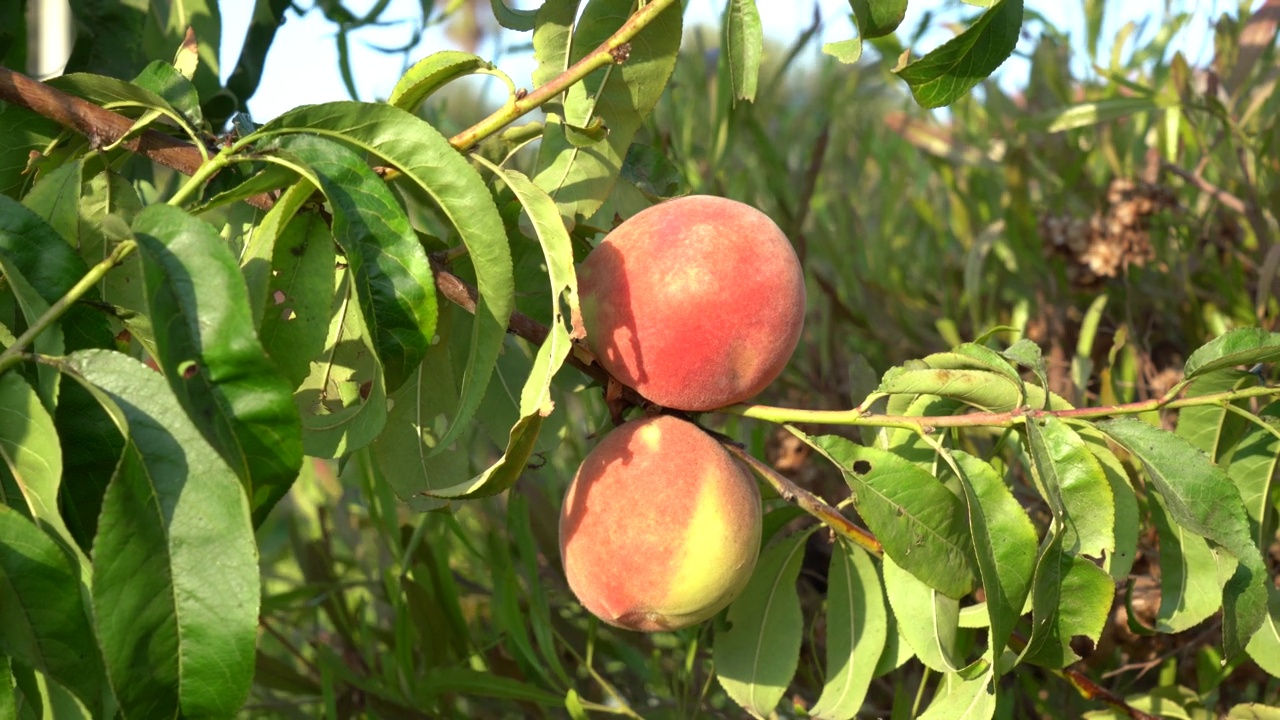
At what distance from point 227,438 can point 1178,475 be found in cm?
69

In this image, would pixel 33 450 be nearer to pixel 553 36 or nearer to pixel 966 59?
pixel 553 36

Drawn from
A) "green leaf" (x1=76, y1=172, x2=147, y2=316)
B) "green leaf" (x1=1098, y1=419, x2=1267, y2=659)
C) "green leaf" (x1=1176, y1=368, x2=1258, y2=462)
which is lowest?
"green leaf" (x1=1176, y1=368, x2=1258, y2=462)

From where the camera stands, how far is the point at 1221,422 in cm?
103

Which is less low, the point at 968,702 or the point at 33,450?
the point at 33,450

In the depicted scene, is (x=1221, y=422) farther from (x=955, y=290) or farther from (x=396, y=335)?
(x=955, y=290)

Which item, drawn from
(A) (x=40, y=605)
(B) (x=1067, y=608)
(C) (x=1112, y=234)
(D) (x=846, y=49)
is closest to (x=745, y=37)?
(D) (x=846, y=49)

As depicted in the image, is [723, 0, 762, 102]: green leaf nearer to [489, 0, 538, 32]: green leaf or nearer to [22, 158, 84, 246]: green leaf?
[489, 0, 538, 32]: green leaf

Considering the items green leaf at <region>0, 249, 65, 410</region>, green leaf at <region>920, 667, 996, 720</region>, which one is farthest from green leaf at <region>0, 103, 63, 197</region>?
green leaf at <region>920, 667, 996, 720</region>

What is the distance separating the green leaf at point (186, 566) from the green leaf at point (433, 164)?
195mm

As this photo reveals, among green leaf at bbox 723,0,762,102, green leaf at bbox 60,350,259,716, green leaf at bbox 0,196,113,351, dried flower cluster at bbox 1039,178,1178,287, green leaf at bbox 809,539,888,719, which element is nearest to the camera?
green leaf at bbox 60,350,259,716

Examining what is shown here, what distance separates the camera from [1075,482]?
0.86 meters

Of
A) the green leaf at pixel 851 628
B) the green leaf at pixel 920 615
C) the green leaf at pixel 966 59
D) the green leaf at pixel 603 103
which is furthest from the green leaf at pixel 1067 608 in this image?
the green leaf at pixel 603 103

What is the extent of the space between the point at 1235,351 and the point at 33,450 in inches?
34.6

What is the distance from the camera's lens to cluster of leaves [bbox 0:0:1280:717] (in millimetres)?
635
